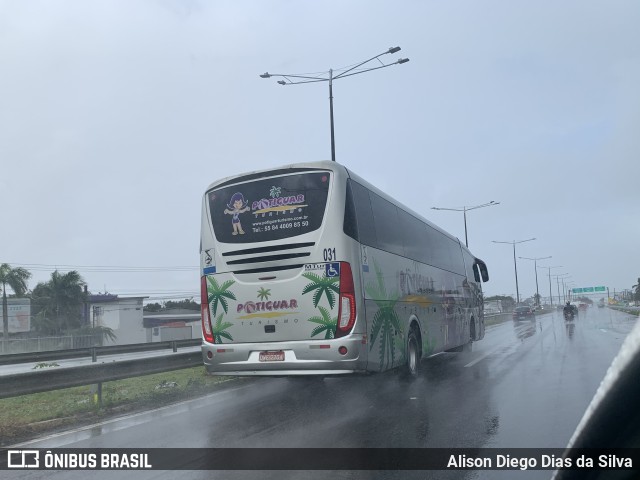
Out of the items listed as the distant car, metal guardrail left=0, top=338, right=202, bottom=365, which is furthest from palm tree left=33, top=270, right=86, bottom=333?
the distant car

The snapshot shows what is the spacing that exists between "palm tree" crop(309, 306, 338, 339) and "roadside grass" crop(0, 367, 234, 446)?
3.57m

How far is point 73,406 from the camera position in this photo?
10758 mm

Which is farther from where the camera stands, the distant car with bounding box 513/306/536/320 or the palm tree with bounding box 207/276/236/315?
the distant car with bounding box 513/306/536/320

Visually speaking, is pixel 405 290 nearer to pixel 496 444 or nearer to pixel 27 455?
pixel 496 444

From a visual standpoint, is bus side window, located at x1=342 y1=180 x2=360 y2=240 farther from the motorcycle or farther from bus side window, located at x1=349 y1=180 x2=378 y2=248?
the motorcycle

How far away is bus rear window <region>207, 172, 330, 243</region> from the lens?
9.16m

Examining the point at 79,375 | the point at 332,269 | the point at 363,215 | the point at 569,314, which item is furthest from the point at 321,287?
the point at 569,314

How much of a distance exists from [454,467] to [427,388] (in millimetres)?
5375

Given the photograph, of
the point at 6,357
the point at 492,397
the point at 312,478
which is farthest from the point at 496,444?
the point at 6,357

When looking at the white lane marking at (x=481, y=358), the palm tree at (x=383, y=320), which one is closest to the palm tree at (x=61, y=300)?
the white lane marking at (x=481, y=358)

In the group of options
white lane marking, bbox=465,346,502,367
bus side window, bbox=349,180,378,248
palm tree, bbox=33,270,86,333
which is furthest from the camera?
palm tree, bbox=33,270,86,333

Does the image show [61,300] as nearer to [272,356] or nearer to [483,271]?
[483,271]

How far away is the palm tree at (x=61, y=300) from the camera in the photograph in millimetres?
51406

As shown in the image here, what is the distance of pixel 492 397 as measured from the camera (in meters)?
9.66
